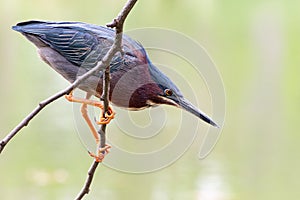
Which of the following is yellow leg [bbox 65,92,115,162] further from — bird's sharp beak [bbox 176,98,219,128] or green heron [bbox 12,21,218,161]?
bird's sharp beak [bbox 176,98,219,128]

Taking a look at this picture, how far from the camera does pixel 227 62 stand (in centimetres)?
554

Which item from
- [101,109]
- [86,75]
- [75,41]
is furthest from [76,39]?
[86,75]

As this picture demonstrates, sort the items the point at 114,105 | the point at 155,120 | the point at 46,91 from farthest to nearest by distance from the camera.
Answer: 1. the point at 46,91
2. the point at 155,120
3. the point at 114,105

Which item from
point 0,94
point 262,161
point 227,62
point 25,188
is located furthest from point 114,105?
point 227,62

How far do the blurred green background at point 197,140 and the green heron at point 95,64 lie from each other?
274 cm

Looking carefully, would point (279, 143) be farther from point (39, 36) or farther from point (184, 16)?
point (39, 36)

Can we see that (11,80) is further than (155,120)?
Yes

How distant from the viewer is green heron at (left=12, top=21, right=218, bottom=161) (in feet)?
3.79

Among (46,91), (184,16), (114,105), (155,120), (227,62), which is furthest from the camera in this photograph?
(184,16)

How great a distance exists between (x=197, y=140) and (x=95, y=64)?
9.06 ft

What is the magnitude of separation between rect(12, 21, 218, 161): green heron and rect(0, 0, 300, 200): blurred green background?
274 centimetres

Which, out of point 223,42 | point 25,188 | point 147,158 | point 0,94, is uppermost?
point 223,42

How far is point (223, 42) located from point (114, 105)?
4.80 metres

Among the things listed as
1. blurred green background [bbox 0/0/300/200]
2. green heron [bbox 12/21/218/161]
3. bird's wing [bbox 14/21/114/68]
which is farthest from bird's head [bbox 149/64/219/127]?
blurred green background [bbox 0/0/300/200]
